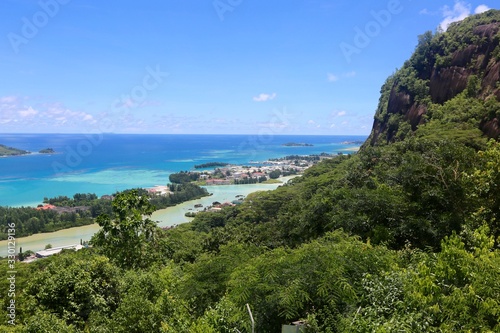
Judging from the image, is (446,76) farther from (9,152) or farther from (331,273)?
(9,152)

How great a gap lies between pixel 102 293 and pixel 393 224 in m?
7.92

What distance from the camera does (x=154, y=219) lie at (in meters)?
50.7

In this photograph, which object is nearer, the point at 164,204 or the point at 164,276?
the point at 164,276

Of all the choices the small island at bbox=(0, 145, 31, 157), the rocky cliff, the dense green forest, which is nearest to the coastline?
the dense green forest

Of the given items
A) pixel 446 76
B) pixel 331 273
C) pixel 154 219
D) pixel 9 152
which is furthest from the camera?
pixel 9 152

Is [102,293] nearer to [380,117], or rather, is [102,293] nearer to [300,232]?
[300,232]

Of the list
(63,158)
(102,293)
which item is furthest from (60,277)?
(63,158)

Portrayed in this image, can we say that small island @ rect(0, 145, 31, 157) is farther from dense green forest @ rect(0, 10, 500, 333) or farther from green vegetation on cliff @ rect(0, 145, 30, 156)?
dense green forest @ rect(0, 10, 500, 333)

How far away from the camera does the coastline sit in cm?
3902

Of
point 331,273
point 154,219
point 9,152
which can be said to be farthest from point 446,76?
point 9,152

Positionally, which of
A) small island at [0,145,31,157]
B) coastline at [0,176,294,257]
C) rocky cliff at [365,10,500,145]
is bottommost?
coastline at [0,176,294,257]

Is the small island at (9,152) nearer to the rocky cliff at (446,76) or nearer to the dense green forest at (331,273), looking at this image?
the rocky cliff at (446,76)

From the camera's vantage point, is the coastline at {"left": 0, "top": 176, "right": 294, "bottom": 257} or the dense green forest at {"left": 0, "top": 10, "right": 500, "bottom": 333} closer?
the dense green forest at {"left": 0, "top": 10, "right": 500, "bottom": 333}

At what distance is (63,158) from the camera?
104 meters
